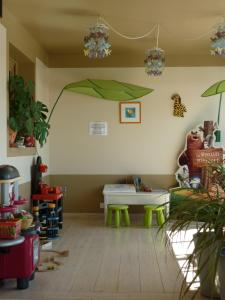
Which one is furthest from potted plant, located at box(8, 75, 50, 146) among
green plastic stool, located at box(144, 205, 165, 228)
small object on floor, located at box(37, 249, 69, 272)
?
green plastic stool, located at box(144, 205, 165, 228)

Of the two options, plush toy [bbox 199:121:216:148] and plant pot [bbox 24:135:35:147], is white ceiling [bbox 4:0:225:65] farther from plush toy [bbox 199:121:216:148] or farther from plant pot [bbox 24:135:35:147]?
plant pot [bbox 24:135:35:147]

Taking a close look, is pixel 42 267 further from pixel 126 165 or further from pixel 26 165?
pixel 126 165

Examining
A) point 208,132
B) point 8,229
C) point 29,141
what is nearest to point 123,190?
point 29,141

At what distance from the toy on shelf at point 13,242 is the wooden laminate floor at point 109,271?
135 millimetres

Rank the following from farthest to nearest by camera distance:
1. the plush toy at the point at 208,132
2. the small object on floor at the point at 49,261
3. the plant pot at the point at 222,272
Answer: the plush toy at the point at 208,132 → the small object on floor at the point at 49,261 → the plant pot at the point at 222,272

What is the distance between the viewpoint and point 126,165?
6.52m

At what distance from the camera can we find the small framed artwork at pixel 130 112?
648 centimetres

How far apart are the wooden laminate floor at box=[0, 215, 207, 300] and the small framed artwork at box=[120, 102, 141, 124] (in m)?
1.91

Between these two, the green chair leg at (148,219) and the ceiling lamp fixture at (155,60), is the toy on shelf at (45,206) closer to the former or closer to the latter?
the green chair leg at (148,219)

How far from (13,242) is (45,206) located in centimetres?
205

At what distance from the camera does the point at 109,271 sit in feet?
12.3

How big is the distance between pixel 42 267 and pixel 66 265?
0.79 ft

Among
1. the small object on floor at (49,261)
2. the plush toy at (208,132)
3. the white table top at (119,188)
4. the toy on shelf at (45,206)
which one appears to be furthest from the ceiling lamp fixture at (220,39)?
the small object on floor at (49,261)

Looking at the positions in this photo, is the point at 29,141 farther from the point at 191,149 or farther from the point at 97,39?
the point at 191,149
